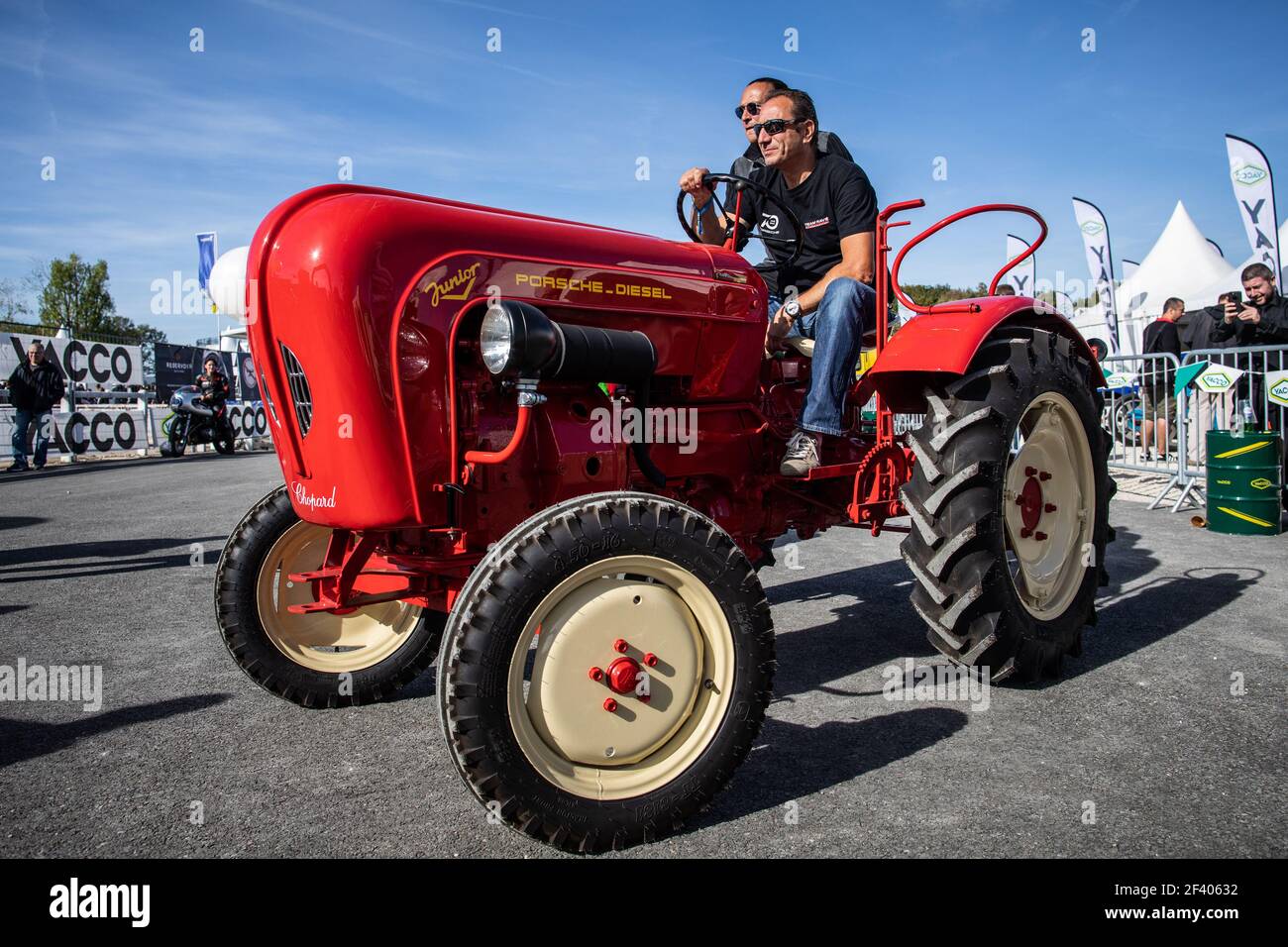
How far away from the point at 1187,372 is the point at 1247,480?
1955mm

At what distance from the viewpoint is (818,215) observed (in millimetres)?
3838

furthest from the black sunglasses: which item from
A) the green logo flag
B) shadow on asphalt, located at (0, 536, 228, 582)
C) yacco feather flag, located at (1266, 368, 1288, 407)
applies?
the green logo flag

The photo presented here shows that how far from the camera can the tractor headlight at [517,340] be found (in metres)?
2.22

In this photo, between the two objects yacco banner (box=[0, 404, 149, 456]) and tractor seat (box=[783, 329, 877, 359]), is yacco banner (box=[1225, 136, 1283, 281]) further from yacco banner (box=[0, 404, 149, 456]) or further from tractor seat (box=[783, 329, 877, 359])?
yacco banner (box=[0, 404, 149, 456])

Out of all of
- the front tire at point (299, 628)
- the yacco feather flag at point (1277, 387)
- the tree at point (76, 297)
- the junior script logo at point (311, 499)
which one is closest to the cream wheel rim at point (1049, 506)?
the front tire at point (299, 628)

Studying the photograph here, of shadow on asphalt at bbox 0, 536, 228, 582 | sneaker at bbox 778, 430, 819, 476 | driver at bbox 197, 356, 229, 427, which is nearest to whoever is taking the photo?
sneaker at bbox 778, 430, 819, 476

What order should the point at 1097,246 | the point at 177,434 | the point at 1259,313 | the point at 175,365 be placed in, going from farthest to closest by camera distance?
the point at 175,365 → the point at 1097,246 → the point at 177,434 → the point at 1259,313

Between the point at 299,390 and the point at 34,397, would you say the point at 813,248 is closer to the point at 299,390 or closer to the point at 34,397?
the point at 299,390

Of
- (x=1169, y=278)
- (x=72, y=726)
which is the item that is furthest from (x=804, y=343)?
(x=1169, y=278)

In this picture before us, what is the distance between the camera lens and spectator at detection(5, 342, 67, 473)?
43.7ft

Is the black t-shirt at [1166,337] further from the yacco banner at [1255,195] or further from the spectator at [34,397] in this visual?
the spectator at [34,397]

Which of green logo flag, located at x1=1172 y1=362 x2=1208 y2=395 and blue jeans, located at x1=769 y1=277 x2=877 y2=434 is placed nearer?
blue jeans, located at x1=769 y1=277 x2=877 y2=434

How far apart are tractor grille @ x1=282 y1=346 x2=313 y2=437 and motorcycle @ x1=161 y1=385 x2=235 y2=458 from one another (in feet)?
53.8

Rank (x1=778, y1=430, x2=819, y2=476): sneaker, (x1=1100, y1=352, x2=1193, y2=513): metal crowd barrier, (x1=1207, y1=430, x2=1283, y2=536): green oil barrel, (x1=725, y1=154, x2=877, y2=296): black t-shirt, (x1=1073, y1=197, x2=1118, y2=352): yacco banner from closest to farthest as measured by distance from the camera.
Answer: (x1=778, y1=430, x2=819, y2=476): sneaker
(x1=725, y1=154, x2=877, y2=296): black t-shirt
(x1=1207, y1=430, x2=1283, y2=536): green oil barrel
(x1=1100, y1=352, x2=1193, y2=513): metal crowd barrier
(x1=1073, y1=197, x2=1118, y2=352): yacco banner
